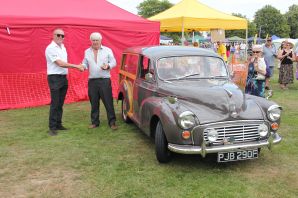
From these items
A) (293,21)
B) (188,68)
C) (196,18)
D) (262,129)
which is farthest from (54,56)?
(293,21)

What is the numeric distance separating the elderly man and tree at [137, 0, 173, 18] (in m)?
71.4

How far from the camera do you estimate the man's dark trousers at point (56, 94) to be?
637cm

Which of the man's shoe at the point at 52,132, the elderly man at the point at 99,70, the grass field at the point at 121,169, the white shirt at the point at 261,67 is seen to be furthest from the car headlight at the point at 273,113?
the man's shoe at the point at 52,132

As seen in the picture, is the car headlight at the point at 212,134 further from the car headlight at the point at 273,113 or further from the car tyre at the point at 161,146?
the car headlight at the point at 273,113

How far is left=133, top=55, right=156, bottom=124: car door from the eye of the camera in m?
5.61

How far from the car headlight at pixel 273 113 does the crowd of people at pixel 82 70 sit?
2.99 m

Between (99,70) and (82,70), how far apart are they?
1.23 feet

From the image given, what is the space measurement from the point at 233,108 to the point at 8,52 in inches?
252

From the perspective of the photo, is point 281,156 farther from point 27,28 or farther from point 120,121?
point 27,28

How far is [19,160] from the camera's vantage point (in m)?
5.17

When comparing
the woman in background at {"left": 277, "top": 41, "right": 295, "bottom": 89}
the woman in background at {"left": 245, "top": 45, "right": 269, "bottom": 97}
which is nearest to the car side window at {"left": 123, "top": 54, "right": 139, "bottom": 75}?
the woman in background at {"left": 245, "top": 45, "right": 269, "bottom": 97}

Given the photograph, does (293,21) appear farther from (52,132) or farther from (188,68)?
(52,132)

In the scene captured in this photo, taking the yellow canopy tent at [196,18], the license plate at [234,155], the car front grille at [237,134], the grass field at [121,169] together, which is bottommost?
the grass field at [121,169]

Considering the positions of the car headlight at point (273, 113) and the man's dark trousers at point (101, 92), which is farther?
the man's dark trousers at point (101, 92)
